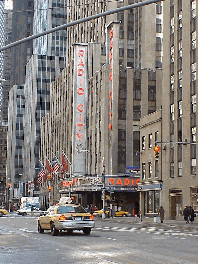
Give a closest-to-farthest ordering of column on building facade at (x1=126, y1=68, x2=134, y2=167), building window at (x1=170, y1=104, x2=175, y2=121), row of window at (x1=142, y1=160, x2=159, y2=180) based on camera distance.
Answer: building window at (x1=170, y1=104, x2=175, y2=121) → row of window at (x1=142, y1=160, x2=159, y2=180) → column on building facade at (x1=126, y1=68, x2=134, y2=167)

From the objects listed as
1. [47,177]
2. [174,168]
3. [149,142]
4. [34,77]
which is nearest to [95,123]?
[47,177]

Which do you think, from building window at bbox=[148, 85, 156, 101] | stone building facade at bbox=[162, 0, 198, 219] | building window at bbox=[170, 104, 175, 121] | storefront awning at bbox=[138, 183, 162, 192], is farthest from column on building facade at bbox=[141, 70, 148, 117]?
building window at bbox=[170, 104, 175, 121]

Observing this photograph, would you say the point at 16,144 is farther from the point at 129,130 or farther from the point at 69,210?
the point at 69,210

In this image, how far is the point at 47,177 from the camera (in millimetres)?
82438

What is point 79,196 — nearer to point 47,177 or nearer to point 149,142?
point 47,177

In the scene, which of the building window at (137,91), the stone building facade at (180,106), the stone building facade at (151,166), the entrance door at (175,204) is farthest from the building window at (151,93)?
the entrance door at (175,204)

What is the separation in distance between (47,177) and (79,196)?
589 inches

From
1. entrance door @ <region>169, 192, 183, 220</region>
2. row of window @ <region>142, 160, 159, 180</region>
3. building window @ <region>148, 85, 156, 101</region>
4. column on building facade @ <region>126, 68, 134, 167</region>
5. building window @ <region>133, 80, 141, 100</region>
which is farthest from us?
building window @ <region>148, 85, 156, 101</region>

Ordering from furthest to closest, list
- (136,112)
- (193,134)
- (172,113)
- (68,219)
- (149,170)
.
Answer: (136,112) → (149,170) → (172,113) → (193,134) → (68,219)

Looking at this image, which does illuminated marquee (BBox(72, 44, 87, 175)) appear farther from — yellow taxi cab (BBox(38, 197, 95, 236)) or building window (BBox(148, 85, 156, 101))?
yellow taxi cab (BBox(38, 197, 95, 236))

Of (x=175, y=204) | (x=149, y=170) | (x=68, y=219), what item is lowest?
(x=175, y=204)

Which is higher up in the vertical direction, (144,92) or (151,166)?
(144,92)

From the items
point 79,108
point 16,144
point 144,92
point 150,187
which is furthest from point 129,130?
point 16,144

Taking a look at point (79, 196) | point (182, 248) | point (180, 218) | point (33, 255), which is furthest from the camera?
point (79, 196)
